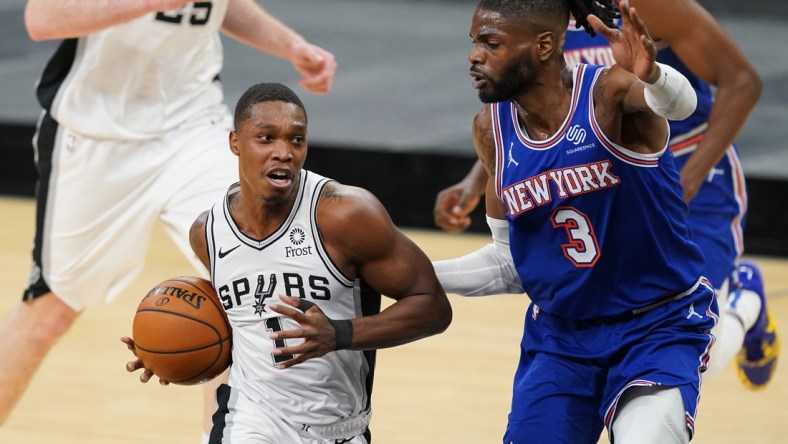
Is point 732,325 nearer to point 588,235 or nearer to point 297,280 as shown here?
point 588,235

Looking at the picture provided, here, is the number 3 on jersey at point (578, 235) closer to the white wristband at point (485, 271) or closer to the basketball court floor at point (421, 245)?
the white wristband at point (485, 271)

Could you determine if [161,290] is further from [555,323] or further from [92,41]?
[92,41]

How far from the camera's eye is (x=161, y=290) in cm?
355

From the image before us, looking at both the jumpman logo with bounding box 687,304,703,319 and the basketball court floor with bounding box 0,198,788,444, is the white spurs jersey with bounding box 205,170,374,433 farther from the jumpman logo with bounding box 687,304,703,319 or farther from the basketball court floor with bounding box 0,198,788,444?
the basketball court floor with bounding box 0,198,788,444

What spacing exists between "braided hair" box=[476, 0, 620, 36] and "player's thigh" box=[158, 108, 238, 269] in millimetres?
1325

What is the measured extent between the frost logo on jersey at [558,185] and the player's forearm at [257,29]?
1620 millimetres

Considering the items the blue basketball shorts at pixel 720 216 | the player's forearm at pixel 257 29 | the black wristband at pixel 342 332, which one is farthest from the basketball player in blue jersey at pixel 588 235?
the player's forearm at pixel 257 29

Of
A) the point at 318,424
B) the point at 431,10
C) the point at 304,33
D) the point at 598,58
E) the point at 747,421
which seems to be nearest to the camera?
the point at 318,424

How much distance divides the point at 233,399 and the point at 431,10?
357 inches

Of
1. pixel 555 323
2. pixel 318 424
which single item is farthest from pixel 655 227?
pixel 318 424

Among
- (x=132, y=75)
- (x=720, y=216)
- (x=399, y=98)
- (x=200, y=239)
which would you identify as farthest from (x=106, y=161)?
(x=399, y=98)

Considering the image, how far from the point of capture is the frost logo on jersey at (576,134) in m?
3.34

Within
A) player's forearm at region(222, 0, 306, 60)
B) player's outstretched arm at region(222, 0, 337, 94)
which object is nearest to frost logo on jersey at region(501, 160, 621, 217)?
player's outstretched arm at region(222, 0, 337, 94)

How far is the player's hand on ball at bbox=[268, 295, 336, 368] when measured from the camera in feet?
10.1
